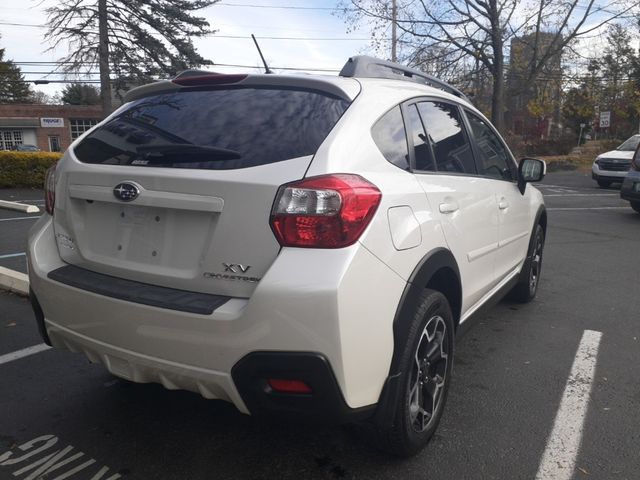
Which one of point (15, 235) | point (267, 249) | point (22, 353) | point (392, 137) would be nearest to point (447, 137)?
point (392, 137)

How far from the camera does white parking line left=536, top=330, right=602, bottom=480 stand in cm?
247

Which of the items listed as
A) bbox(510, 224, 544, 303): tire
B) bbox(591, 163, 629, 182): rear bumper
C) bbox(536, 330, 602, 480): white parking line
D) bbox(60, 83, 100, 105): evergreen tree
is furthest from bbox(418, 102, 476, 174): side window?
bbox(60, 83, 100, 105): evergreen tree

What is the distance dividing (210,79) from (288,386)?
1471 mm

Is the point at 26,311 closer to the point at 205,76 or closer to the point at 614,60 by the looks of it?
the point at 205,76

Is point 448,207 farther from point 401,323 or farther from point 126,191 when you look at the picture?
point 126,191

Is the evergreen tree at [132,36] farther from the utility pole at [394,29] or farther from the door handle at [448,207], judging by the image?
the door handle at [448,207]

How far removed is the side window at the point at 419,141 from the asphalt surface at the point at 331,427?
1.33m

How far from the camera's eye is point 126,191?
2.28 meters

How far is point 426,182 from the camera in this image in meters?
2.63

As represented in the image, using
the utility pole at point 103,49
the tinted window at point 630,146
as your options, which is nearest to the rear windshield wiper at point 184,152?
the tinted window at point 630,146

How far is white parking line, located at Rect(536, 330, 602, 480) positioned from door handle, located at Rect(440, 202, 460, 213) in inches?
48.2

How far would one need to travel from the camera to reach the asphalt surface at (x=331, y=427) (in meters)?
2.45

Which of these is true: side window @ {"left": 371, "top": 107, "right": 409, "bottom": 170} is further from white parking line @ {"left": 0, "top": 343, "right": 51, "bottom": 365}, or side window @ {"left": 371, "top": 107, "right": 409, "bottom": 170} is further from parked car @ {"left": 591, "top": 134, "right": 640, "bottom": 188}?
parked car @ {"left": 591, "top": 134, "right": 640, "bottom": 188}

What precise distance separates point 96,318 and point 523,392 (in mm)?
2386
